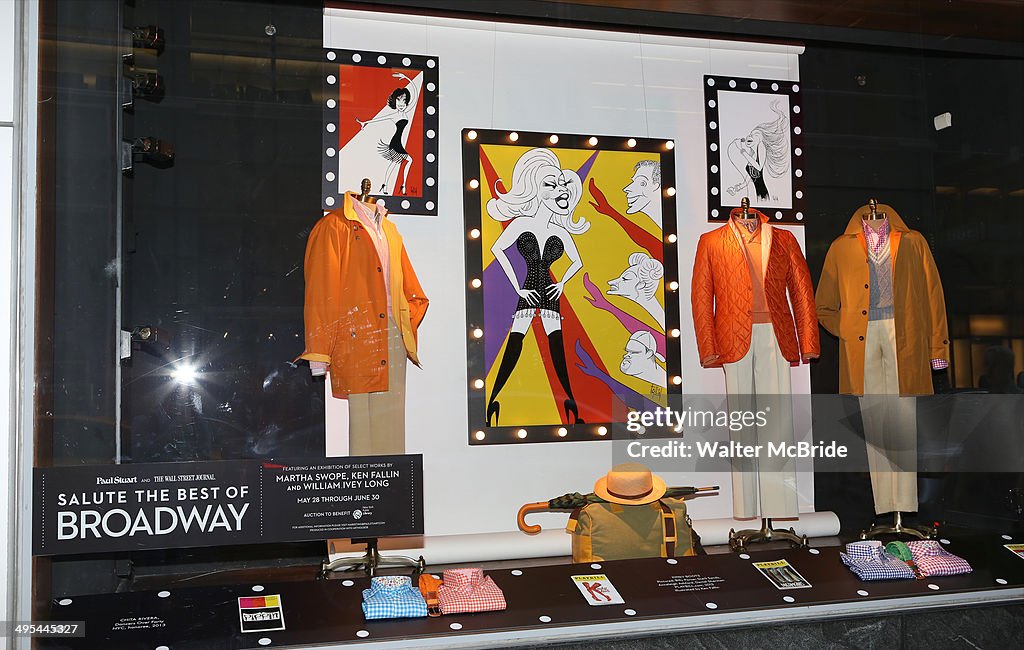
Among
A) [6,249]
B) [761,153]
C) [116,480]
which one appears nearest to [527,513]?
[116,480]

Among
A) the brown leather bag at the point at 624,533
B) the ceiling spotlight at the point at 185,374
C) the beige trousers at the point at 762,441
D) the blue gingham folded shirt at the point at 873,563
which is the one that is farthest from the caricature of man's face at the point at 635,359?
the ceiling spotlight at the point at 185,374

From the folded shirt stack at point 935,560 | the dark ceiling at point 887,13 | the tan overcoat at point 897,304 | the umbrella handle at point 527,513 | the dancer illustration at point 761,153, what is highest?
the dark ceiling at point 887,13

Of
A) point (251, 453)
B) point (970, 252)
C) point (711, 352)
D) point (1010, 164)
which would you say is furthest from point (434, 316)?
point (1010, 164)

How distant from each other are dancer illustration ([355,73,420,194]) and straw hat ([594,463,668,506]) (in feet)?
3.67

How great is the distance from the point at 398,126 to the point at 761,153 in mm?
1233

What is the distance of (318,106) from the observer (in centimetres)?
256

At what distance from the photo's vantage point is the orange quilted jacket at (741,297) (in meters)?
3.01

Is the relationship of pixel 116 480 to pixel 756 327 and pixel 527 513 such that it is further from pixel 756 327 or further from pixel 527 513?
pixel 756 327

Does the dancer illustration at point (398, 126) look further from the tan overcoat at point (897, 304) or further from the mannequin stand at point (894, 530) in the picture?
the mannequin stand at point (894, 530)

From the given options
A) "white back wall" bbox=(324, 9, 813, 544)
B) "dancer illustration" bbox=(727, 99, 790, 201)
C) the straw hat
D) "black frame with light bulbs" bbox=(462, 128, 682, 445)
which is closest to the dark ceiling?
"white back wall" bbox=(324, 9, 813, 544)

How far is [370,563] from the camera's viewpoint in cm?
256

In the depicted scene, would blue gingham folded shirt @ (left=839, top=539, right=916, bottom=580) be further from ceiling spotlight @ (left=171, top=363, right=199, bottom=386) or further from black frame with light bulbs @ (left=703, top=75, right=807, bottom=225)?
ceiling spotlight @ (left=171, top=363, right=199, bottom=386)

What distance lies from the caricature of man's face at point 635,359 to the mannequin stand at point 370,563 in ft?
2.90

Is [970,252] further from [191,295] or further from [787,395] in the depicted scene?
[191,295]
